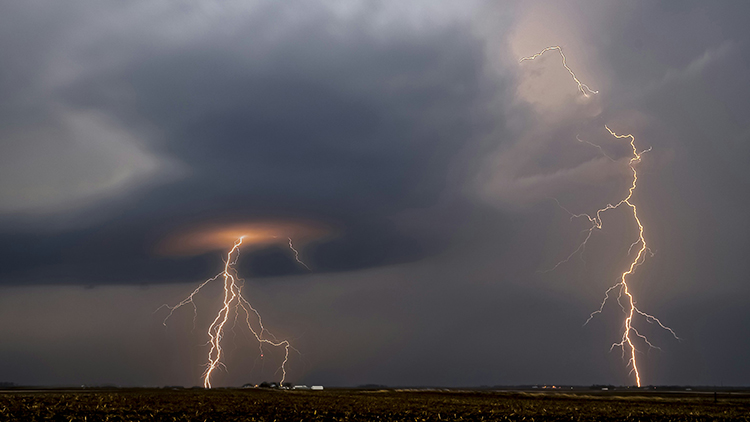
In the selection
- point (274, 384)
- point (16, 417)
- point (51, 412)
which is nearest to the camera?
point (16, 417)

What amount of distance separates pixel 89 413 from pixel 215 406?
1060 cm

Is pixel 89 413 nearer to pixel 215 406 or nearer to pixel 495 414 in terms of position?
pixel 215 406

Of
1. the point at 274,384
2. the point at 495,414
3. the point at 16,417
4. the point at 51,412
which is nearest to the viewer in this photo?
the point at 16,417

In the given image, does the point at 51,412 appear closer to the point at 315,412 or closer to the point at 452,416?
the point at 315,412

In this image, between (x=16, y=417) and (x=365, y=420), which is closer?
(x=16, y=417)

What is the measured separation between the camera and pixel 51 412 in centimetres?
3500

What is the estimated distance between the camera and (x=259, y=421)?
33.3 meters

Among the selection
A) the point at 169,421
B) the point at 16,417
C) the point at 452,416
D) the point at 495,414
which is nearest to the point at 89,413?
the point at 16,417

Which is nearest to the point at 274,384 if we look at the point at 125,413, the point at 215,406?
the point at 215,406

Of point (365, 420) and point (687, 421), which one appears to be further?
point (687, 421)

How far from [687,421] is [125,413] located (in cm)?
3882

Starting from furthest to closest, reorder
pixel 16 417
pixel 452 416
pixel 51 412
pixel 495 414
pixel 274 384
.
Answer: pixel 274 384 < pixel 495 414 < pixel 452 416 < pixel 51 412 < pixel 16 417

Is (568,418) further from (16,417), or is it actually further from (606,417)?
(16,417)

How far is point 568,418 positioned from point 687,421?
824 cm
